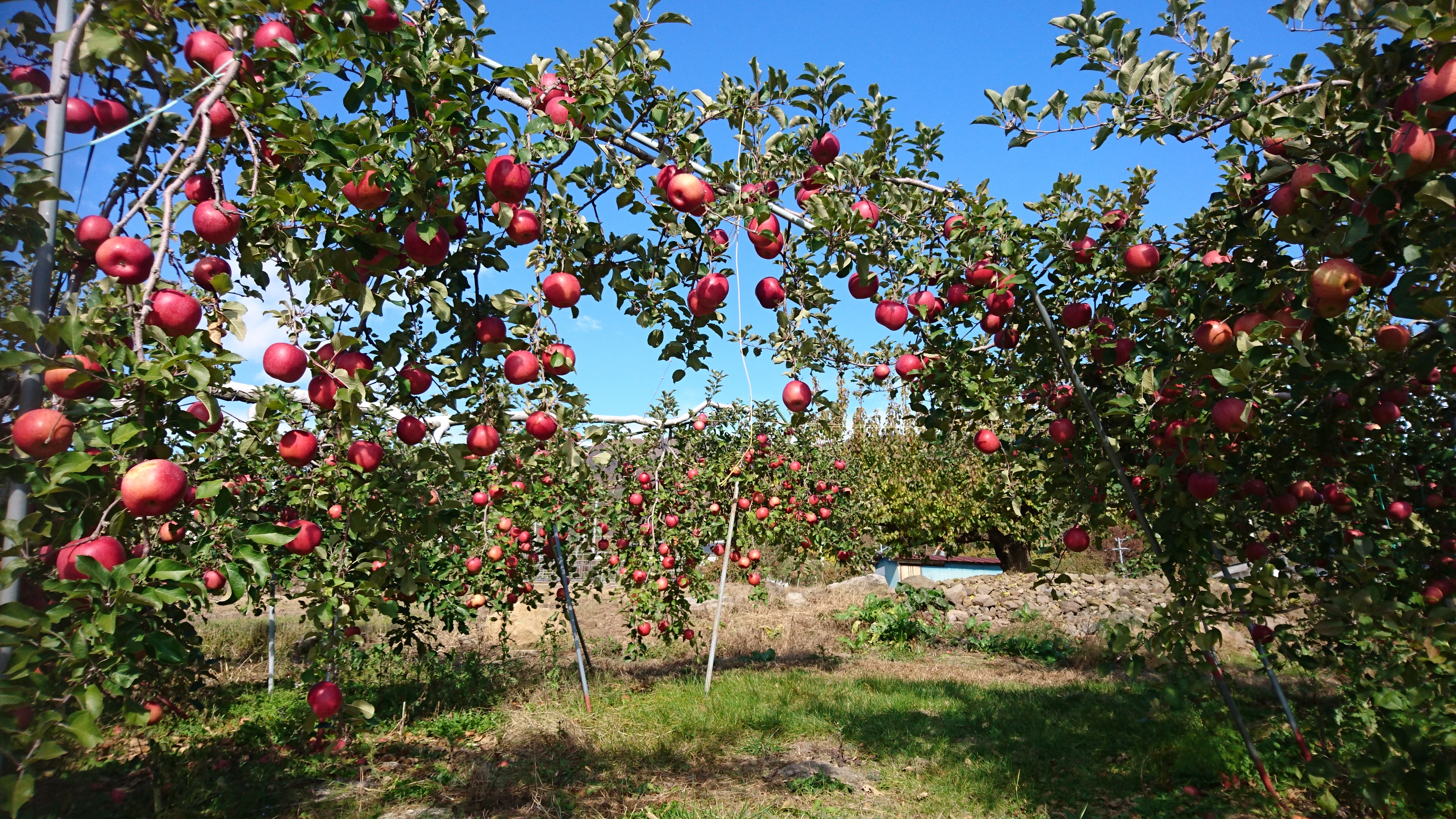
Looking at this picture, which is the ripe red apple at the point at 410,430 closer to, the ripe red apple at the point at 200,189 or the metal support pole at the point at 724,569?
the ripe red apple at the point at 200,189

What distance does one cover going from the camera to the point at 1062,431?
2.88 metres

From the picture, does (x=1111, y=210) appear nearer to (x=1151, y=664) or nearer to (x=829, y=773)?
(x=829, y=773)

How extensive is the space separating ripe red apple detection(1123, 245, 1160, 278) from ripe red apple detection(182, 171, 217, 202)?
2878mm

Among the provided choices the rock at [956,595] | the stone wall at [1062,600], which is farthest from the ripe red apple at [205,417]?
the rock at [956,595]

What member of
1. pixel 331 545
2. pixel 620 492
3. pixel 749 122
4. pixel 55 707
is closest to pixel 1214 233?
pixel 749 122

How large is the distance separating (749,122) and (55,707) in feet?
6.63

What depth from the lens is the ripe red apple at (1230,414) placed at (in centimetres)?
210

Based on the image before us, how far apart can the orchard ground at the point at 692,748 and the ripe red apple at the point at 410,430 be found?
0.73 metres

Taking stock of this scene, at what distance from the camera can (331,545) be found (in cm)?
209

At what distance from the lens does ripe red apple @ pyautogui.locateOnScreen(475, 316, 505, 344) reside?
1.90 metres

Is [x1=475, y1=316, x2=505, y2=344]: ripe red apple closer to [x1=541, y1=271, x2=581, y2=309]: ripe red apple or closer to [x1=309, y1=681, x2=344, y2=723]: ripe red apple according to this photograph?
[x1=541, y1=271, x2=581, y2=309]: ripe red apple

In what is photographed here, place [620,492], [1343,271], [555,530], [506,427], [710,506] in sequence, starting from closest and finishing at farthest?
[1343,271], [506,427], [555,530], [710,506], [620,492]

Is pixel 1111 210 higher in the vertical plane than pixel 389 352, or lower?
higher

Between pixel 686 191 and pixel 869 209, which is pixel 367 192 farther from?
pixel 869 209
